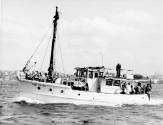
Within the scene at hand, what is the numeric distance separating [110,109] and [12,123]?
14.6 m

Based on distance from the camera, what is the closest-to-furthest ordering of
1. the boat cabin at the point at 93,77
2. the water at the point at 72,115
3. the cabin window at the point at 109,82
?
the water at the point at 72,115, the boat cabin at the point at 93,77, the cabin window at the point at 109,82

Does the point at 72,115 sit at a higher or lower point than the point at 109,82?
lower

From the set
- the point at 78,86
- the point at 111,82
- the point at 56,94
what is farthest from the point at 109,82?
the point at 56,94

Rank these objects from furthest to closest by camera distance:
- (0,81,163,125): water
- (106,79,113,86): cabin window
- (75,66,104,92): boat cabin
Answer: (106,79,113,86): cabin window, (75,66,104,92): boat cabin, (0,81,163,125): water

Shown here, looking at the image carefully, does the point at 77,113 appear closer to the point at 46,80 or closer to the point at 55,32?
the point at 46,80

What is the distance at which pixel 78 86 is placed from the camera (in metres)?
39.4

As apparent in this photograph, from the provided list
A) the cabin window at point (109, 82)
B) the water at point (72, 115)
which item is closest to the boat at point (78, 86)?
the cabin window at point (109, 82)

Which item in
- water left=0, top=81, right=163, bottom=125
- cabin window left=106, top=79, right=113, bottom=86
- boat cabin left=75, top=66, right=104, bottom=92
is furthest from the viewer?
cabin window left=106, top=79, right=113, bottom=86

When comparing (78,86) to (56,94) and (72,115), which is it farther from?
(72,115)

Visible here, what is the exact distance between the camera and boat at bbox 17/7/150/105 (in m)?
37.2

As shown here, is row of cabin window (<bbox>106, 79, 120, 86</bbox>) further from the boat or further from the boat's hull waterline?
the boat's hull waterline

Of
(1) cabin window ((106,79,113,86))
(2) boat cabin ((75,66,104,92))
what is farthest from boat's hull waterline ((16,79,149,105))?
(1) cabin window ((106,79,113,86))

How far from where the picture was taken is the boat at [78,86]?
1464 inches

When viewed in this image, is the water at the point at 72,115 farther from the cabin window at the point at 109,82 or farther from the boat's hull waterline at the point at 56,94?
the cabin window at the point at 109,82
